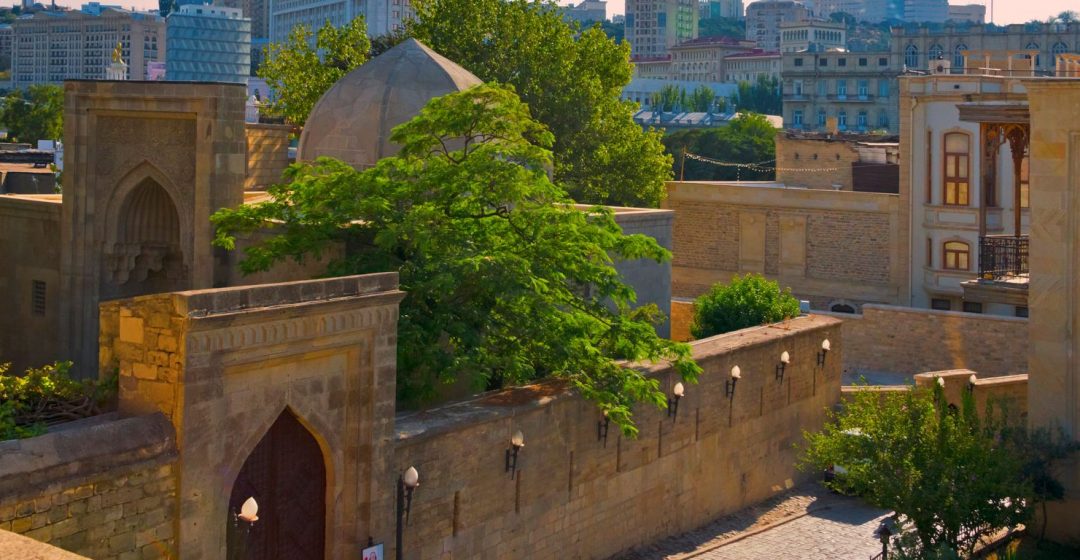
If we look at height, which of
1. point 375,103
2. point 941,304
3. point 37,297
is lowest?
point 941,304

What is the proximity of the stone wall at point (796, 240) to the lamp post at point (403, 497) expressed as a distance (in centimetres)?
2685

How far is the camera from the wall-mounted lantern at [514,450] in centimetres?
1886

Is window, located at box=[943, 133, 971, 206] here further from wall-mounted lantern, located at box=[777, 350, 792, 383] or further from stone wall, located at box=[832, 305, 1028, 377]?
wall-mounted lantern, located at box=[777, 350, 792, 383]

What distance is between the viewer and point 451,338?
768 inches

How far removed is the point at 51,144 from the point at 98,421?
57652mm

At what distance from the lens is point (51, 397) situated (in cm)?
1452

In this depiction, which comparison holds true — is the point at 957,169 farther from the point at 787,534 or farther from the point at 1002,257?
the point at 787,534

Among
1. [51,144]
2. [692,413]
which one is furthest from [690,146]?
[692,413]

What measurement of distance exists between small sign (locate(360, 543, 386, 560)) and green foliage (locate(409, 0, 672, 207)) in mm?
27394

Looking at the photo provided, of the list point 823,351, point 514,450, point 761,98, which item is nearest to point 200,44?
point 761,98

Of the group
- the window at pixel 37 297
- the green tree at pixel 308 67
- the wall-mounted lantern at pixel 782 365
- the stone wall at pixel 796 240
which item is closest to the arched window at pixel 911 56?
the green tree at pixel 308 67

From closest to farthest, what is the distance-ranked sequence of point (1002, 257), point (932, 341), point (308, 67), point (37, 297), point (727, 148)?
point (37, 297) < point (1002, 257) < point (932, 341) < point (308, 67) < point (727, 148)

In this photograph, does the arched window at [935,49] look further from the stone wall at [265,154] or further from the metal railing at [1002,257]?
the stone wall at [265,154]

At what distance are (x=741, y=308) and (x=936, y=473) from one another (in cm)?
917
